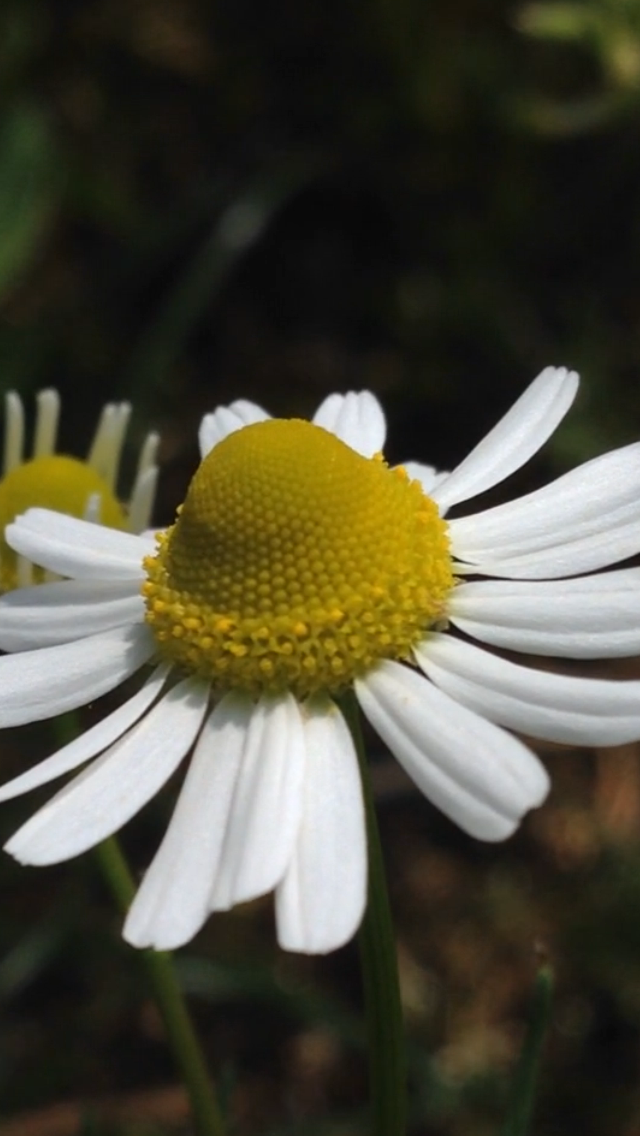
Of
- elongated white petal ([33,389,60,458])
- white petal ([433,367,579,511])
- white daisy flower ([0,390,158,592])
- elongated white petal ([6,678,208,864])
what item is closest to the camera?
elongated white petal ([6,678,208,864])

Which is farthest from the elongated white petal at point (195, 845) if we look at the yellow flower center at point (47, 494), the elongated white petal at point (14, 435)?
the elongated white petal at point (14, 435)

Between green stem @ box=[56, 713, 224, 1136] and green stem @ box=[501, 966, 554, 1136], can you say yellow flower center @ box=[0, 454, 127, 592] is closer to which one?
green stem @ box=[56, 713, 224, 1136]

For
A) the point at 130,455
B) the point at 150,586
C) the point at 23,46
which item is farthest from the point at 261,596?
the point at 23,46

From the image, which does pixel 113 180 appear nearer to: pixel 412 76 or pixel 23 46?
pixel 23 46

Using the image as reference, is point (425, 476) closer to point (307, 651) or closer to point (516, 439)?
point (516, 439)

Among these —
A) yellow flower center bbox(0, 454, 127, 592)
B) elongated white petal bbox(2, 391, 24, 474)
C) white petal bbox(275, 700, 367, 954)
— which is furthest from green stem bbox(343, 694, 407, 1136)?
elongated white petal bbox(2, 391, 24, 474)

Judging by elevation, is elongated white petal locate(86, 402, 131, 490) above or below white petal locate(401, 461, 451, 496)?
above
